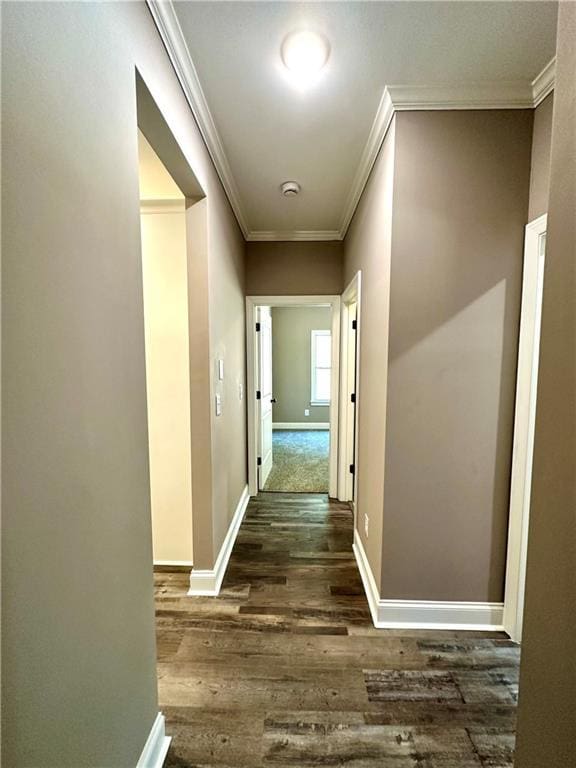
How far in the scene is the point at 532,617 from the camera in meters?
0.73

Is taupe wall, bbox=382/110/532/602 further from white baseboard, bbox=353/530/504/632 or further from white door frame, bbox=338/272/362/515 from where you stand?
white door frame, bbox=338/272/362/515

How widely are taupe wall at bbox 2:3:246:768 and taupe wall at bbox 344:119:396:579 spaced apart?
1165 millimetres

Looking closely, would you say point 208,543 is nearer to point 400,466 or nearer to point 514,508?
point 400,466

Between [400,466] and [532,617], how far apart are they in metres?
1.01

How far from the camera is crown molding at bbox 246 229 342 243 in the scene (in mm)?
3197

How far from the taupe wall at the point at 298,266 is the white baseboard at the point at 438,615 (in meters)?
2.59

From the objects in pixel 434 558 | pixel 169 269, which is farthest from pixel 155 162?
pixel 434 558

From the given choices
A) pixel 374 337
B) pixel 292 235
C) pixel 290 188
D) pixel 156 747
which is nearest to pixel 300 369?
pixel 292 235

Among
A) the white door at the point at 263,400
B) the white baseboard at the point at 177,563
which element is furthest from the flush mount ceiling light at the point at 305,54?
the white baseboard at the point at 177,563

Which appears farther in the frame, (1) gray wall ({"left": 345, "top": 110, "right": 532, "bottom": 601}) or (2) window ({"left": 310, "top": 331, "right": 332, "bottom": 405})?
(2) window ({"left": 310, "top": 331, "right": 332, "bottom": 405})

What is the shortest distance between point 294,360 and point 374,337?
5099 millimetres

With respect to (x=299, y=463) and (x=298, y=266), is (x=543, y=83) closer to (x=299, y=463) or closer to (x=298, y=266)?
(x=298, y=266)

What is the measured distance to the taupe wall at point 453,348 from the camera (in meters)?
1.62

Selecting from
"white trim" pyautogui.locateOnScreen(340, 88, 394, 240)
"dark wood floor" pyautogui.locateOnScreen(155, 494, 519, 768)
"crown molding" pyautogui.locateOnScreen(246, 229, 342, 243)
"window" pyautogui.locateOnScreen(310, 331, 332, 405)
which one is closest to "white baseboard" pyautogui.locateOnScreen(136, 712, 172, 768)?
"dark wood floor" pyautogui.locateOnScreen(155, 494, 519, 768)
